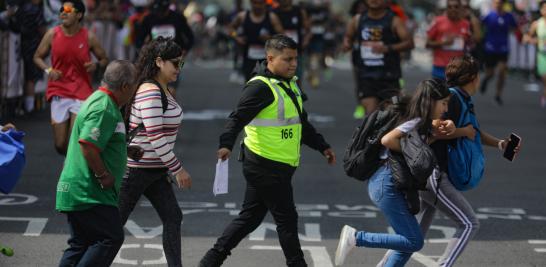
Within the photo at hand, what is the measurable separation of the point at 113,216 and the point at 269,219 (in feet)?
12.7

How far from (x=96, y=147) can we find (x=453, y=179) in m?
2.47

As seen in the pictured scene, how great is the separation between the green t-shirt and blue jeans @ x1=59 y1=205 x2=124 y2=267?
0.19 feet

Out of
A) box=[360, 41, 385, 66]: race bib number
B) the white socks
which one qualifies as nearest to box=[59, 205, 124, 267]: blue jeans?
box=[360, 41, 385, 66]: race bib number

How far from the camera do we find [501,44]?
78.3 feet

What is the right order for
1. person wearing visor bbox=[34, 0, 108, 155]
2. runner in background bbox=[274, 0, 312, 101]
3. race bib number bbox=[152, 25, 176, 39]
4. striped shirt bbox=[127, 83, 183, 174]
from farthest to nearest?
runner in background bbox=[274, 0, 312, 101] → race bib number bbox=[152, 25, 176, 39] → person wearing visor bbox=[34, 0, 108, 155] → striped shirt bbox=[127, 83, 183, 174]

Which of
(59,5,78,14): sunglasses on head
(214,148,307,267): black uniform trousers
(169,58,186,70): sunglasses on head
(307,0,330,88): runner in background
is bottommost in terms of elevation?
(307,0,330,88): runner in background

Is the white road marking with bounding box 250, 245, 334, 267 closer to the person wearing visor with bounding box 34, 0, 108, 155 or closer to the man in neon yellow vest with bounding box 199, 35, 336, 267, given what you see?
the man in neon yellow vest with bounding box 199, 35, 336, 267

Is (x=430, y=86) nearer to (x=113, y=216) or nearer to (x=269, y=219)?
(x=113, y=216)

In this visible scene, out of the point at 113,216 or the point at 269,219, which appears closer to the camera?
the point at 113,216

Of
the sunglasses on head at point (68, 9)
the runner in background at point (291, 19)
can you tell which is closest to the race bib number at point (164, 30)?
the runner in background at point (291, 19)

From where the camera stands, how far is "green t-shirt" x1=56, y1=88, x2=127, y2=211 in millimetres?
6812

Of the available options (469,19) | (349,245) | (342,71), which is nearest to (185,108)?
(469,19)

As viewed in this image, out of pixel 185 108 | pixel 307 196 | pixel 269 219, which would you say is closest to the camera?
pixel 269 219

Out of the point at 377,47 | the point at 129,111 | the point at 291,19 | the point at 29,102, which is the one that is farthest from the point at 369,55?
the point at 129,111
